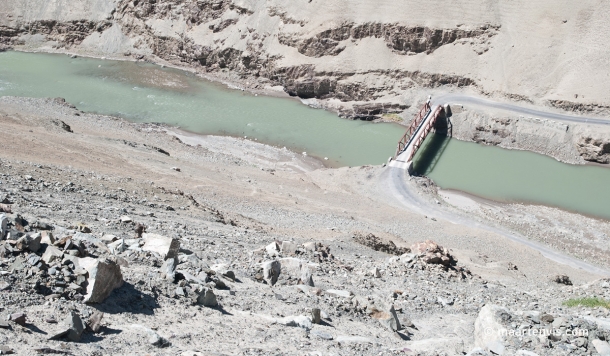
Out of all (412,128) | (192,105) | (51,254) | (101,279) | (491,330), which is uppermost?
(51,254)

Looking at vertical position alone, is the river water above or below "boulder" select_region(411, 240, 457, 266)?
below

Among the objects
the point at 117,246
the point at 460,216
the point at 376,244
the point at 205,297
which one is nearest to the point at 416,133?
the point at 460,216

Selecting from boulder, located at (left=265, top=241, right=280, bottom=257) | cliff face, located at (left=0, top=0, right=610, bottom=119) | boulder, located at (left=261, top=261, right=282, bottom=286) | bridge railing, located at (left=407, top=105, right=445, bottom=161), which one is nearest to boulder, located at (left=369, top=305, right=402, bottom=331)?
boulder, located at (left=261, top=261, right=282, bottom=286)

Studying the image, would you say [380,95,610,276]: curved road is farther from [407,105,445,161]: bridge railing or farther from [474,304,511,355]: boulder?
[474,304,511,355]: boulder

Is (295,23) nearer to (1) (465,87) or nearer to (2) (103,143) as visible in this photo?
(1) (465,87)

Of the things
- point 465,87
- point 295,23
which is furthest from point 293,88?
point 465,87

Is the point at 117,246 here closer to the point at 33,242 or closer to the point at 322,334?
the point at 33,242
